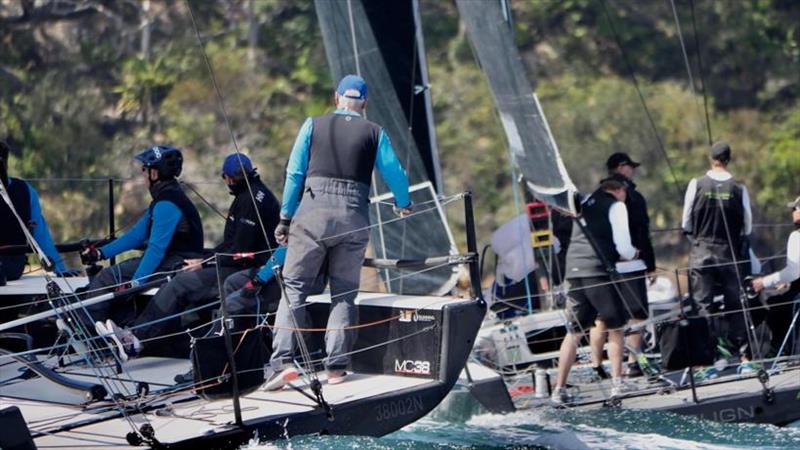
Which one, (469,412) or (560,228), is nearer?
(469,412)

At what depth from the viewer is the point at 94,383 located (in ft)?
22.8

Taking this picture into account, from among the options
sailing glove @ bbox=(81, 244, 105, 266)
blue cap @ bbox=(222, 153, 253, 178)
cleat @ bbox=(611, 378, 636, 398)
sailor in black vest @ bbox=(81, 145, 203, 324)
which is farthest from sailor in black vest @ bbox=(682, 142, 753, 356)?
sailing glove @ bbox=(81, 244, 105, 266)

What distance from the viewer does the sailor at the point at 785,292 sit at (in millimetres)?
9195

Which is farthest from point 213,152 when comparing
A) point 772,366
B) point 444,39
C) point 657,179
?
point 772,366

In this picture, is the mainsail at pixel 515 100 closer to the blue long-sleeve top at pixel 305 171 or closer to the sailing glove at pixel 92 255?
the blue long-sleeve top at pixel 305 171

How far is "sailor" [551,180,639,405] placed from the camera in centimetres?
888

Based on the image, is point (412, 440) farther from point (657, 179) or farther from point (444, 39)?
point (444, 39)

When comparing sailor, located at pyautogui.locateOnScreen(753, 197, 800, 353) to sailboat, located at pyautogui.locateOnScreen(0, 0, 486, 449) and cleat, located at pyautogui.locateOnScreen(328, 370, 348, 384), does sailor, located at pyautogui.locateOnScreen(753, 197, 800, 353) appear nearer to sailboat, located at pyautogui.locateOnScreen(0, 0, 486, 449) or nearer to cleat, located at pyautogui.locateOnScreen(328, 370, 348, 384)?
sailboat, located at pyautogui.locateOnScreen(0, 0, 486, 449)

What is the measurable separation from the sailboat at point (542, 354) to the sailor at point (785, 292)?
22 centimetres

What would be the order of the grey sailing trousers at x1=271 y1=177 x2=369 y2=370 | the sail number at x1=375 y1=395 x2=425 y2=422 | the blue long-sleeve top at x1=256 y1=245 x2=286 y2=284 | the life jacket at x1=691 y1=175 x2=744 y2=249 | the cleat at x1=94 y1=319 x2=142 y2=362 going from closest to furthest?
the sail number at x1=375 y1=395 x2=425 y2=422
the grey sailing trousers at x1=271 y1=177 x2=369 y2=370
the cleat at x1=94 y1=319 x2=142 y2=362
the blue long-sleeve top at x1=256 y1=245 x2=286 y2=284
the life jacket at x1=691 y1=175 x2=744 y2=249

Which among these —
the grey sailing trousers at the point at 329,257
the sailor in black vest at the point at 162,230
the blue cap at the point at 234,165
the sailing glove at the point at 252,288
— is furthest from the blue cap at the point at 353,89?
the sailor in black vest at the point at 162,230

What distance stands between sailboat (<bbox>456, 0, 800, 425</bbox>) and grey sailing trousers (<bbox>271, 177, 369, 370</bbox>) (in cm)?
152

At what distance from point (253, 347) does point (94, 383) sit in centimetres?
85

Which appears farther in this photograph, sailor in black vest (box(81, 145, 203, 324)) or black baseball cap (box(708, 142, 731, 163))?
black baseball cap (box(708, 142, 731, 163))
